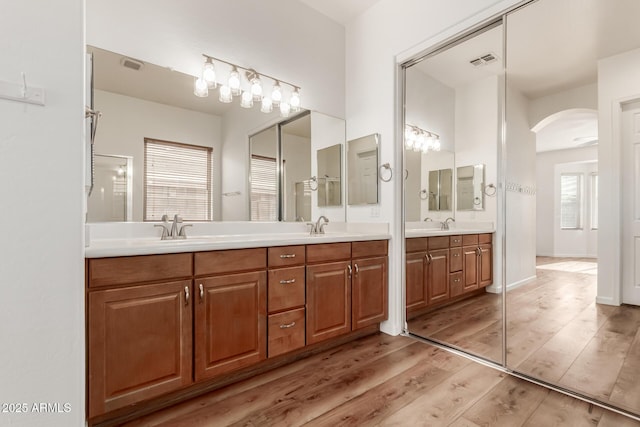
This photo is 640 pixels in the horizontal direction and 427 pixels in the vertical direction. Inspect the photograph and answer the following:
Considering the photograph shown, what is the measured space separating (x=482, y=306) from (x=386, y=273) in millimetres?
766

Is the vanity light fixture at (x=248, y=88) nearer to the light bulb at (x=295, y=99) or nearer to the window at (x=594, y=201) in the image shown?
the light bulb at (x=295, y=99)

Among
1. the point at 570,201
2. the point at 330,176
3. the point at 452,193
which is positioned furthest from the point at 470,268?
the point at 330,176

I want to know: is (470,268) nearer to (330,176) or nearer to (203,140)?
(330,176)

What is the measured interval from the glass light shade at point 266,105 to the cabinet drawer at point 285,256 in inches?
49.8

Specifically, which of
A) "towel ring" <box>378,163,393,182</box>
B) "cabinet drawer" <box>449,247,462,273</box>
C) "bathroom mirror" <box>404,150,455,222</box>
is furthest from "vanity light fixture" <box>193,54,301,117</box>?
"cabinet drawer" <box>449,247,462,273</box>

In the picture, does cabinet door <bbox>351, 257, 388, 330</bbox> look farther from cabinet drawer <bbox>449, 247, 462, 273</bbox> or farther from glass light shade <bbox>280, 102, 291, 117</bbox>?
glass light shade <bbox>280, 102, 291, 117</bbox>

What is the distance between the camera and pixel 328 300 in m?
2.14

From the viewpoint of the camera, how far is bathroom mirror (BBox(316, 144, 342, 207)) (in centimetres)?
292

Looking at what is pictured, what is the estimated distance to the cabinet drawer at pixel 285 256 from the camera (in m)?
1.85

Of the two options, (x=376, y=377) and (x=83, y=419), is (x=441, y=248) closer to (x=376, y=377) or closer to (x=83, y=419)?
(x=376, y=377)

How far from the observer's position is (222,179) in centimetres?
235

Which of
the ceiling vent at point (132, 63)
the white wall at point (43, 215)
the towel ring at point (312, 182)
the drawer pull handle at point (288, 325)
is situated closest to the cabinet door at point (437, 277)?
the towel ring at point (312, 182)

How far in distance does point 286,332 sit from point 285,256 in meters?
0.49

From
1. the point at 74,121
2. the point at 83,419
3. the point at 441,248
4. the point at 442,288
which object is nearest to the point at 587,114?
the point at 441,248
